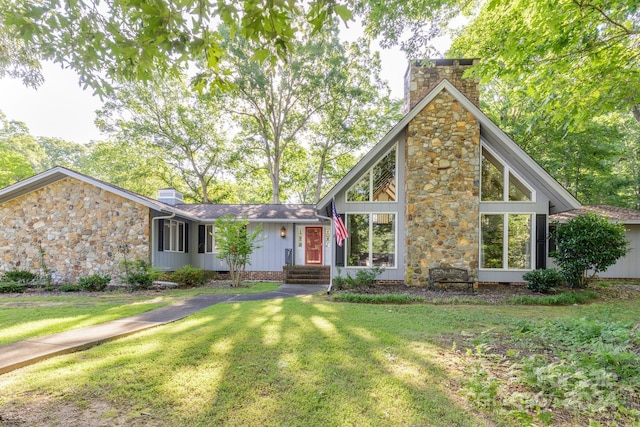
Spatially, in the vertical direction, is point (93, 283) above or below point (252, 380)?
below

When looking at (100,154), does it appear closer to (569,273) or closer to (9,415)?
(9,415)

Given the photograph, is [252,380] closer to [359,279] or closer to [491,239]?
[359,279]

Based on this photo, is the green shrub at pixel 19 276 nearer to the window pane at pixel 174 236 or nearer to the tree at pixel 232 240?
the window pane at pixel 174 236

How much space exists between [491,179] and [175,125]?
1949 cm

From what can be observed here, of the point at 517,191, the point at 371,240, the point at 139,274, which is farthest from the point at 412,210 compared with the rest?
the point at 139,274

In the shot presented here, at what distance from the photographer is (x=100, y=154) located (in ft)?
74.0

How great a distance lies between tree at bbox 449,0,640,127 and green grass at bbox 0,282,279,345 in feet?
26.0

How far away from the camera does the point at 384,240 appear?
10.5 m

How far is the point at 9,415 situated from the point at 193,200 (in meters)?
23.5

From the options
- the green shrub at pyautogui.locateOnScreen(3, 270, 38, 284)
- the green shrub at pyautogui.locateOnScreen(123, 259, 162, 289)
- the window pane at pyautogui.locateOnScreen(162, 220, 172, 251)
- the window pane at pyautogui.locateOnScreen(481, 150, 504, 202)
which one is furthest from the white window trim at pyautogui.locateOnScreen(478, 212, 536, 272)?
the green shrub at pyautogui.locateOnScreen(3, 270, 38, 284)

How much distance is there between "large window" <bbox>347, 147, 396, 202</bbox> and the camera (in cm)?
1064

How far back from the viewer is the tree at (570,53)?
4936 mm

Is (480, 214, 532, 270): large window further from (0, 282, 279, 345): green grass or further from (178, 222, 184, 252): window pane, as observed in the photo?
(178, 222, 184, 252): window pane

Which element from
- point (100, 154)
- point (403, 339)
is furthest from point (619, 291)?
point (100, 154)
